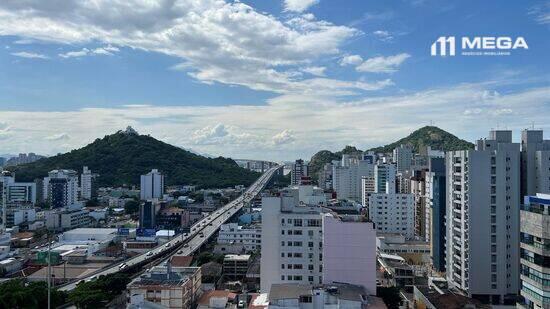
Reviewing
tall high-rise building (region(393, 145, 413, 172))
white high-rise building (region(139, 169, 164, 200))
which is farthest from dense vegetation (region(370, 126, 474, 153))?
white high-rise building (region(139, 169, 164, 200))

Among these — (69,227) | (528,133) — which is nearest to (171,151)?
(69,227)

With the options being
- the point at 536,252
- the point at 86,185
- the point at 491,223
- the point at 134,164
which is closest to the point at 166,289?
the point at 536,252

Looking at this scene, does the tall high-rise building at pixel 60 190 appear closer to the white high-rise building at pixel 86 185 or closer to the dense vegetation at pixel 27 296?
the white high-rise building at pixel 86 185

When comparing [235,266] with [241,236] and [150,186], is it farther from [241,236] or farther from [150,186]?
[150,186]

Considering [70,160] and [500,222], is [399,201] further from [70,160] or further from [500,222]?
[70,160]

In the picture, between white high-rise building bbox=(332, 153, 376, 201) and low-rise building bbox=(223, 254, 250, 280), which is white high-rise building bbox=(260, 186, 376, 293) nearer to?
low-rise building bbox=(223, 254, 250, 280)

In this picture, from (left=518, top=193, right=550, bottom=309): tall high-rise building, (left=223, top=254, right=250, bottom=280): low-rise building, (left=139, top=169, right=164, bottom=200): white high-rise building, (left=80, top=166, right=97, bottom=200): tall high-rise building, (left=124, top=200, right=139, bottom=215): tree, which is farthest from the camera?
(left=80, top=166, right=97, bottom=200): tall high-rise building
